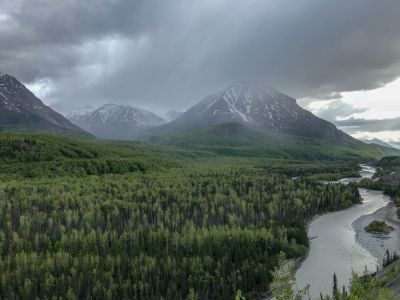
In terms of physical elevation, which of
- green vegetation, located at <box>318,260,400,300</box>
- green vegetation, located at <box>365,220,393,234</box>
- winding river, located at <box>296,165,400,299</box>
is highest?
green vegetation, located at <box>318,260,400,300</box>

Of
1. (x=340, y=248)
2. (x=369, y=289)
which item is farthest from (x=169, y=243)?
(x=369, y=289)

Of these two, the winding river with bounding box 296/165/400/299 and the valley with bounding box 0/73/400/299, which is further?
the winding river with bounding box 296/165/400/299

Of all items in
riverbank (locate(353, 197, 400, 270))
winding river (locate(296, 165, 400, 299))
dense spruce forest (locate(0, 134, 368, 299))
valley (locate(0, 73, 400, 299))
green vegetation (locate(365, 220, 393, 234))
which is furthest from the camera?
green vegetation (locate(365, 220, 393, 234))

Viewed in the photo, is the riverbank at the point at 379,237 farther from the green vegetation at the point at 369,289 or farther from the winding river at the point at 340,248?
the green vegetation at the point at 369,289

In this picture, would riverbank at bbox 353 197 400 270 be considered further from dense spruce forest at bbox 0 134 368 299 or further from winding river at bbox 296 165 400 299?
dense spruce forest at bbox 0 134 368 299

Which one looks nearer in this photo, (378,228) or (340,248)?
(340,248)

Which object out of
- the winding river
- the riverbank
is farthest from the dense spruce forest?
the riverbank

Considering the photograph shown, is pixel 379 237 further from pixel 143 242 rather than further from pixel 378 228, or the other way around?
pixel 143 242

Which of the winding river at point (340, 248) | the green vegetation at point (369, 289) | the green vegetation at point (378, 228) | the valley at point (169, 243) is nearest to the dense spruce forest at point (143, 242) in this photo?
the valley at point (169, 243)

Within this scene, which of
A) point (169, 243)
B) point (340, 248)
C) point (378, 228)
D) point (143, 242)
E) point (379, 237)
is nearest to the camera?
point (143, 242)
